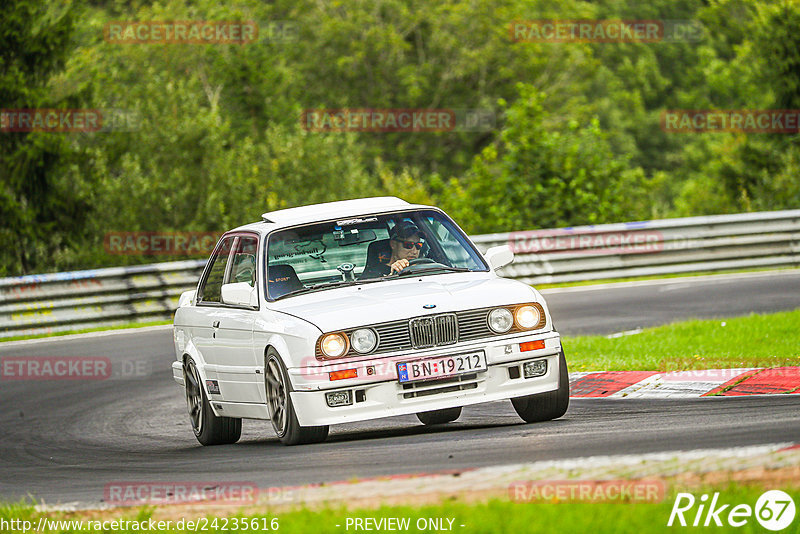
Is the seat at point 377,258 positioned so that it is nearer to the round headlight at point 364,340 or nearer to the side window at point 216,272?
the round headlight at point 364,340

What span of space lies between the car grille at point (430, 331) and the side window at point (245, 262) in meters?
1.67

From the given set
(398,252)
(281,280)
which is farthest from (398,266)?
(281,280)

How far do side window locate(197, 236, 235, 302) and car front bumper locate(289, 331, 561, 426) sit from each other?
2.19 meters

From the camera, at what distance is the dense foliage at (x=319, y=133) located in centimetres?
2578

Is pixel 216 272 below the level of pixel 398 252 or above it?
below

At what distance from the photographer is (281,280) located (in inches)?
366

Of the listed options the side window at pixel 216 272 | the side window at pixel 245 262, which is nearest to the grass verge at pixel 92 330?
the side window at pixel 216 272

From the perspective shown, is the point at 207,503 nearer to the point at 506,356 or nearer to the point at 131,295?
the point at 506,356

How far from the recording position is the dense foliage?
2578 centimetres

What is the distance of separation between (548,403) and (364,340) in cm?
142

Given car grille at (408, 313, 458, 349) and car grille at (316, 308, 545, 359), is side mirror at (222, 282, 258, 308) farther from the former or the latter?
car grille at (408, 313, 458, 349)

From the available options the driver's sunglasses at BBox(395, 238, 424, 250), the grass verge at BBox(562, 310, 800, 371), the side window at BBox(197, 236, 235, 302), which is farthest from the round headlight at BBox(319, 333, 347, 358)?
the grass verge at BBox(562, 310, 800, 371)

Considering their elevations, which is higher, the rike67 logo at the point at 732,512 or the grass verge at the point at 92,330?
the rike67 logo at the point at 732,512

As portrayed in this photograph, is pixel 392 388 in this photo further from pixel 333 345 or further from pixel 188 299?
pixel 188 299
